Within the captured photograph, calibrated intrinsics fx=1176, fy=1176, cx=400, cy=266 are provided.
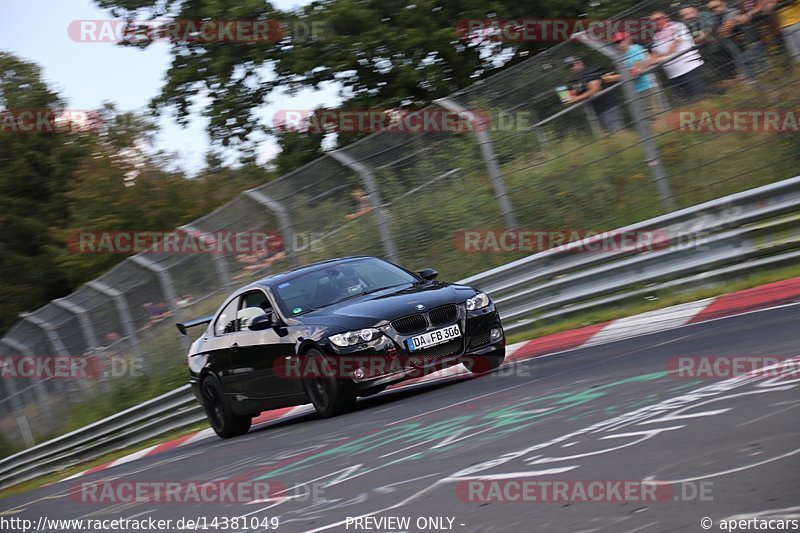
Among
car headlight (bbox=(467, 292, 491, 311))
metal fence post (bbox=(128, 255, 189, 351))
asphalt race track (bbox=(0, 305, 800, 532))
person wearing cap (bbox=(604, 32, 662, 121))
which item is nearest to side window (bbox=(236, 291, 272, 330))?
asphalt race track (bbox=(0, 305, 800, 532))

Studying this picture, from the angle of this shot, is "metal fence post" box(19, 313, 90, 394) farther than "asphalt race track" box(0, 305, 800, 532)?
Yes

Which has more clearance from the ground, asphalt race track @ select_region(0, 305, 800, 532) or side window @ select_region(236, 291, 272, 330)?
side window @ select_region(236, 291, 272, 330)

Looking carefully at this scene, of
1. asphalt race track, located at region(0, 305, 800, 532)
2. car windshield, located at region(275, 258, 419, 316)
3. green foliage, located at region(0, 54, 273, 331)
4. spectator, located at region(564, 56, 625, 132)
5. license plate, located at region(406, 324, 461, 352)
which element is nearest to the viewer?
asphalt race track, located at region(0, 305, 800, 532)

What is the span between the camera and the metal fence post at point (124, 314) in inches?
750

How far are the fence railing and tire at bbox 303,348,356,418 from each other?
369cm

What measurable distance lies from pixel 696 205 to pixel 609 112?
58.9 inches

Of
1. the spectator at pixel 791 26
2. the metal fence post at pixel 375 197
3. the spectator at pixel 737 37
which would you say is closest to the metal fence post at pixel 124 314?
the metal fence post at pixel 375 197

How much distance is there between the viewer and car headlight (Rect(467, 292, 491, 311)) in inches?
412

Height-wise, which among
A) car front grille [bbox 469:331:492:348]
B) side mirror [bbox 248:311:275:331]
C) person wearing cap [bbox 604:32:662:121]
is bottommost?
car front grille [bbox 469:331:492:348]

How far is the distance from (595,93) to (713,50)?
1.37 metres

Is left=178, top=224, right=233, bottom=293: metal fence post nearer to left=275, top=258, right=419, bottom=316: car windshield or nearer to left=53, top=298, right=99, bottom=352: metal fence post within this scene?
left=53, top=298, right=99, bottom=352: metal fence post

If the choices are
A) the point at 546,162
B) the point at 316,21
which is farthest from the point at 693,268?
the point at 316,21

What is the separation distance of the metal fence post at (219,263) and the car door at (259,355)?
5092mm

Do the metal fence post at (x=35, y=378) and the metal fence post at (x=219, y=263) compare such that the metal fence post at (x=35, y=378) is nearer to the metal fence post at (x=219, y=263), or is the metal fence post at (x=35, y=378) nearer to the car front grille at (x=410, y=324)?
the metal fence post at (x=219, y=263)
